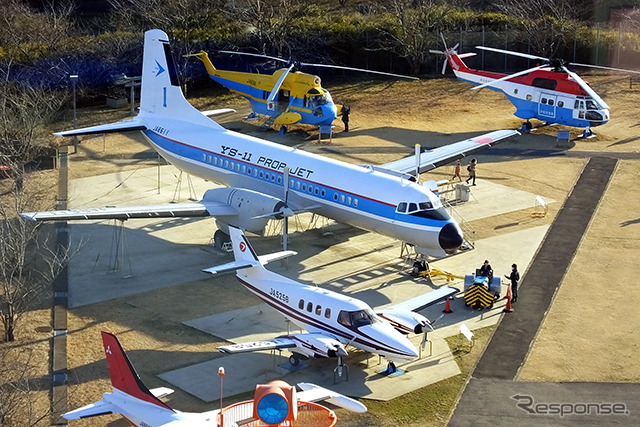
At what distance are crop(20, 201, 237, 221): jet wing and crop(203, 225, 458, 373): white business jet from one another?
304 inches

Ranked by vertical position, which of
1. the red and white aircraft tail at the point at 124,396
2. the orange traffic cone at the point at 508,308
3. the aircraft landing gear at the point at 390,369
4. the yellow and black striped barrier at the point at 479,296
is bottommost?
the aircraft landing gear at the point at 390,369

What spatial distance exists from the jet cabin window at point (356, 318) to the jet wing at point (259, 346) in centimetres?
181

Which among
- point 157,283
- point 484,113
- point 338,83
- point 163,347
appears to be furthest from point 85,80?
point 163,347

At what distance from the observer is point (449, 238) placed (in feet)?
126

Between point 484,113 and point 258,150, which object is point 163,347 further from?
point 484,113

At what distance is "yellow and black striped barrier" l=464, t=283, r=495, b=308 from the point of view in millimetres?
37438

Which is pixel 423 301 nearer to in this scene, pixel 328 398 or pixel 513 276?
pixel 513 276

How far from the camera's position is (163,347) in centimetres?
3391

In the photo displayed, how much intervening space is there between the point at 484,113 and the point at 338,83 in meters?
14.9

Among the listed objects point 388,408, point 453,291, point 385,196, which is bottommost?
point 388,408

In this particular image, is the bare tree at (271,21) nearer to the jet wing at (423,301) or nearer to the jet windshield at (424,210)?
the jet windshield at (424,210)

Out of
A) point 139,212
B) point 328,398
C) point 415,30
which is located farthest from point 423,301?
point 415,30

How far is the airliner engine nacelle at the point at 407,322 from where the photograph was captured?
31.7 m
